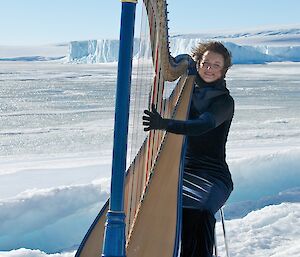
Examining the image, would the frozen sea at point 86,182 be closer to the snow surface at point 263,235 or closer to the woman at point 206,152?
the snow surface at point 263,235

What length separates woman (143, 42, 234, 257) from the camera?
1.77m

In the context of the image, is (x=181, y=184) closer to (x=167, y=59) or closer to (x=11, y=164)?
(x=167, y=59)

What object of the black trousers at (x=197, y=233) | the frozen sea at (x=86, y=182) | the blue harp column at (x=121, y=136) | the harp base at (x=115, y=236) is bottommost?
the frozen sea at (x=86, y=182)

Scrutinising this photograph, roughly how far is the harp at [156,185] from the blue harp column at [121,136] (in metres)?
0.22

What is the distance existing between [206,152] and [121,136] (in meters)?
0.77

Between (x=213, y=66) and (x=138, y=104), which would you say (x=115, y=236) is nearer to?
(x=138, y=104)

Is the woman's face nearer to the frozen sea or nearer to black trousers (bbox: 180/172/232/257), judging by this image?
black trousers (bbox: 180/172/232/257)


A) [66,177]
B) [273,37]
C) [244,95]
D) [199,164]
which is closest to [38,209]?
[66,177]

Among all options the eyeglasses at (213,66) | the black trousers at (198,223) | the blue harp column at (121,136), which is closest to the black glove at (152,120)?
the blue harp column at (121,136)

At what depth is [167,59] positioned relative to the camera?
1.98 meters

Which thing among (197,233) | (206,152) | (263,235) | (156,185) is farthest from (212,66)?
(263,235)

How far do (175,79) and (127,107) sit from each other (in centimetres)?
96

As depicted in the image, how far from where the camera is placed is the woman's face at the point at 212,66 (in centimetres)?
201

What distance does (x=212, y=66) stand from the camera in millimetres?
2010
